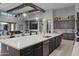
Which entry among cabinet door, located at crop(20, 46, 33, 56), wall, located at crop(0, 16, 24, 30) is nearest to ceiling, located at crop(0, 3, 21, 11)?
wall, located at crop(0, 16, 24, 30)

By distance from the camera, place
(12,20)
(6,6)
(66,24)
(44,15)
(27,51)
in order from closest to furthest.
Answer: (27,51) → (6,6) → (12,20) → (44,15) → (66,24)

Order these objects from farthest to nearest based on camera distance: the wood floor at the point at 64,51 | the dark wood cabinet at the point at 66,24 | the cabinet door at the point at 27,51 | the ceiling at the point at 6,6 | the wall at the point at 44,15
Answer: the wood floor at the point at 64,51, the dark wood cabinet at the point at 66,24, the wall at the point at 44,15, the ceiling at the point at 6,6, the cabinet door at the point at 27,51

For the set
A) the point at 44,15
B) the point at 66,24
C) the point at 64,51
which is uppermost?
the point at 44,15

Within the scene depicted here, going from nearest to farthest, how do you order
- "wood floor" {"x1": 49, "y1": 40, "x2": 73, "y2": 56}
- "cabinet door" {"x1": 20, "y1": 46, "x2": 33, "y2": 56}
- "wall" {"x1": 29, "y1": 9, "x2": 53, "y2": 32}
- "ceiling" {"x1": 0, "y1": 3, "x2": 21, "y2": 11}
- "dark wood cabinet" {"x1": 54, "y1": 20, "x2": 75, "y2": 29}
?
"cabinet door" {"x1": 20, "y1": 46, "x2": 33, "y2": 56} → "ceiling" {"x1": 0, "y1": 3, "x2": 21, "y2": 11} → "wall" {"x1": 29, "y1": 9, "x2": 53, "y2": 32} → "dark wood cabinet" {"x1": 54, "y1": 20, "x2": 75, "y2": 29} → "wood floor" {"x1": 49, "y1": 40, "x2": 73, "y2": 56}

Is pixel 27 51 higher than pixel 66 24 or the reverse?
the reverse

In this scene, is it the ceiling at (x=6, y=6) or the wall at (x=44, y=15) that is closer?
the ceiling at (x=6, y=6)

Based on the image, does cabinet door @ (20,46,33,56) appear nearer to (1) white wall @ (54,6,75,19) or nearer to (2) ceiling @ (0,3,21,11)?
(2) ceiling @ (0,3,21,11)

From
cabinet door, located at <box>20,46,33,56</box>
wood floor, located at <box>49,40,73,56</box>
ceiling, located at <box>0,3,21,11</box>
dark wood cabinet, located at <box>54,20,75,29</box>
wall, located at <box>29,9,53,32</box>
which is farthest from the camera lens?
wood floor, located at <box>49,40,73,56</box>

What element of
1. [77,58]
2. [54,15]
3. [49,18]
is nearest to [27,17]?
[49,18]

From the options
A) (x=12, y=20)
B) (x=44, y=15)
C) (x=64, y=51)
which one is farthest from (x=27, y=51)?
(x=64, y=51)

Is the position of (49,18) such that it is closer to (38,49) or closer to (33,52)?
(38,49)

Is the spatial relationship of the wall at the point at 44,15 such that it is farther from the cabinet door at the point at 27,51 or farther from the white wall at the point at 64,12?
the cabinet door at the point at 27,51

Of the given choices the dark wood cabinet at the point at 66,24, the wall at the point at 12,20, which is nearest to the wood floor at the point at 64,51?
the dark wood cabinet at the point at 66,24

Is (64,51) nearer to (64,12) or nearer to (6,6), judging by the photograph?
(64,12)
